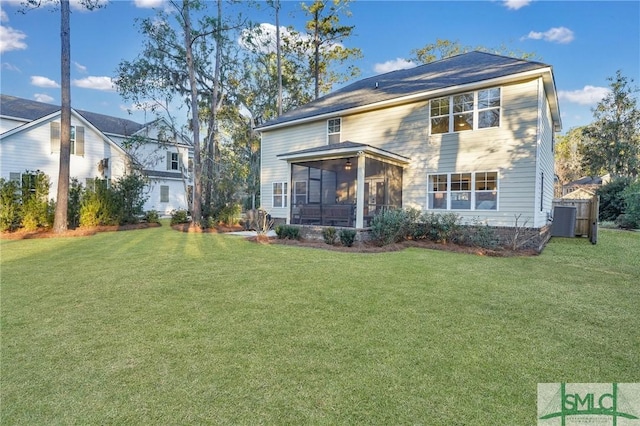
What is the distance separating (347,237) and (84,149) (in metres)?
18.7

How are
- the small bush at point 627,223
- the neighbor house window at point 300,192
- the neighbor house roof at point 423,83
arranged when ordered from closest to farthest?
the neighbor house roof at point 423,83 → the neighbor house window at point 300,192 → the small bush at point 627,223

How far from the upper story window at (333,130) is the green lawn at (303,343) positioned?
9088 millimetres

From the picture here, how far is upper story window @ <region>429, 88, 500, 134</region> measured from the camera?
10383mm

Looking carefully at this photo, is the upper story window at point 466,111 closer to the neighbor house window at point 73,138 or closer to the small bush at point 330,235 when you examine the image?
the small bush at point 330,235

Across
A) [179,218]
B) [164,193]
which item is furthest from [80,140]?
[179,218]

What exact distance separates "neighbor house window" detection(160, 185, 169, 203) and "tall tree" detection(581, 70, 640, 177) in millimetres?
36852

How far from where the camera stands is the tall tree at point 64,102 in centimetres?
1152

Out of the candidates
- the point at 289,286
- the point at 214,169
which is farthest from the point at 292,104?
the point at 289,286

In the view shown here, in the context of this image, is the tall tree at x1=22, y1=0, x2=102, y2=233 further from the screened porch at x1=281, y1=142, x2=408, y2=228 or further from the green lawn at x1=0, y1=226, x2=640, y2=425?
the screened porch at x1=281, y1=142, x2=408, y2=228

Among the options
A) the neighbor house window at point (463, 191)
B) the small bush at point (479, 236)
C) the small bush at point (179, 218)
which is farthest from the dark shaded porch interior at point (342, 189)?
the small bush at point (179, 218)

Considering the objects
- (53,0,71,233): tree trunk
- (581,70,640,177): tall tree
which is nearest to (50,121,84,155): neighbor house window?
(53,0,71,233): tree trunk

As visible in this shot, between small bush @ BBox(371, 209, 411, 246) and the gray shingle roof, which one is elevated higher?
the gray shingle roof

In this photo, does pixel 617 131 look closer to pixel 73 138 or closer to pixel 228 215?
pixel 228 215

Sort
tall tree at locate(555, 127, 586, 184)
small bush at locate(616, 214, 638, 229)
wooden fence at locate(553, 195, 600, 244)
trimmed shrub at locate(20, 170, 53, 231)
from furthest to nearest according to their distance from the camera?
1. tall tree at locate(555, 127, 586, 184)
2. small bush at locate(616, 214, 638, 229)
3. trimmed shrub at locate(20, 170, 53, 231)
4. wooden fence at locate(553, 195, 600, 244)
